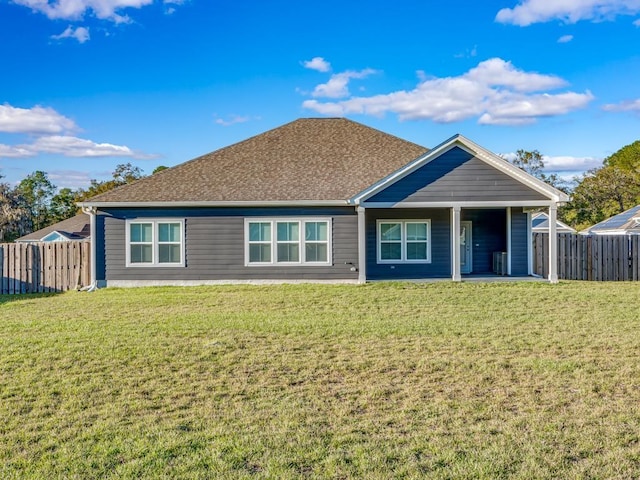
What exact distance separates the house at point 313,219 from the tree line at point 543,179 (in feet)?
109

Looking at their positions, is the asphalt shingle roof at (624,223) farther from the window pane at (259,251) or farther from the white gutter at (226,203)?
the window pane at (259,251)

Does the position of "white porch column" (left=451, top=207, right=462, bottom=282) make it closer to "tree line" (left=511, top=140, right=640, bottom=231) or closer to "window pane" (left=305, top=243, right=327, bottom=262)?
"window pane" (left=305, top=243, right=327, bottom=262)

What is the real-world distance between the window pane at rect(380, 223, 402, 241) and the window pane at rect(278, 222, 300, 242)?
115 inches

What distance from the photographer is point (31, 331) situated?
9727 mm

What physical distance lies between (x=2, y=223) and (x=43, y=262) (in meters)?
38.7

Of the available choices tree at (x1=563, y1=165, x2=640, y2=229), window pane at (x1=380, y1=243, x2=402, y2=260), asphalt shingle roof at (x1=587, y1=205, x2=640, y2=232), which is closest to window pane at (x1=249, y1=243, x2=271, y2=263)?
window pane at (x1=380, y1=243, x2=402, y2=260)

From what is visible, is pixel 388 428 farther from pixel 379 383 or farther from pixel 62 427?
pixel 62 427

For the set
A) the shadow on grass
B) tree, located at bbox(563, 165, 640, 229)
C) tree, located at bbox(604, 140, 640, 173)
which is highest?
tree, located at bbox(604, 140, 640, 173)

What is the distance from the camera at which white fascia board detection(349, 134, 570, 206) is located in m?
15.8

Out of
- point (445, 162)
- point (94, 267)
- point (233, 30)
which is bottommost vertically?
point (94, 267)

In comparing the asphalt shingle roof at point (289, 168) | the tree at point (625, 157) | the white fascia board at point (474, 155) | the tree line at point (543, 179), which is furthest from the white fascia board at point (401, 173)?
the tree at point (625, 157)

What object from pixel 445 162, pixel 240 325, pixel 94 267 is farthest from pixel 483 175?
pixel 94 267

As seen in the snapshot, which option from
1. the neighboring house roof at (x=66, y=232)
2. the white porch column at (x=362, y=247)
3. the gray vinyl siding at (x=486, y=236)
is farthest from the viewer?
the neighboring house roof at (x=66, y=232)

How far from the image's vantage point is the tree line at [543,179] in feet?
169
